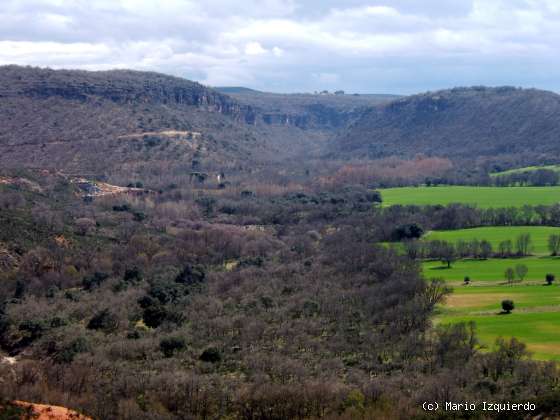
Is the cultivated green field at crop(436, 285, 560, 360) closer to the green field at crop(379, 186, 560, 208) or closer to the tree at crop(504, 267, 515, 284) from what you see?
the tree at crop(504, 267, 515, 284)

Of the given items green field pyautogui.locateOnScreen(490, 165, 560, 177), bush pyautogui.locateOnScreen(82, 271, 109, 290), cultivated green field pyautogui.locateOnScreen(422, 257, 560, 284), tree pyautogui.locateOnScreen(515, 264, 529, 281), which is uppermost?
green field pyautogui.locateOnScreen(490, 165, 560, 177)

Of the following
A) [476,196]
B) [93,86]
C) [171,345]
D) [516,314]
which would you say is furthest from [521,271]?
[93,86]

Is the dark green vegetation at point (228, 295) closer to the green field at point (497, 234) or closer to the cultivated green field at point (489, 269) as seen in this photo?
the cultivated green field at point (489, 269)

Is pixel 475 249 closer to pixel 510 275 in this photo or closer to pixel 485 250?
pixel 485 250

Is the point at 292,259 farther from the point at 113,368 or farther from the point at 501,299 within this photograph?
the point at 113,368

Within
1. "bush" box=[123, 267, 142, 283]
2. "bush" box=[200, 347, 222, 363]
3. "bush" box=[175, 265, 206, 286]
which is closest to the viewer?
"bush" box=[200, 347, 222, 363]

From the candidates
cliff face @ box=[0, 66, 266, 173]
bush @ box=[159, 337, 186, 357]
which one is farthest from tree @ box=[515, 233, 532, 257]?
cliff face @ box=[0, 66, 266, 173]

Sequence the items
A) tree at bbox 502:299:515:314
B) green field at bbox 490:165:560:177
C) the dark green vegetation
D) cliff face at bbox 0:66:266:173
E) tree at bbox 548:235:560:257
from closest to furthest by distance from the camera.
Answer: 1. the dark green vegetation
2. tree at bbox 502:299:515:314
3. tree at bbox 548:235:560:257
4. green field at bbox 490:165:560:177
5. cliff face at bbox 0:66:266:173
